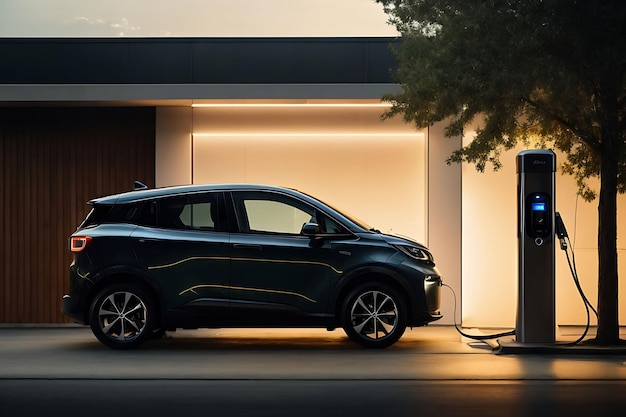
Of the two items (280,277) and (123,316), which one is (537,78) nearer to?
(280,277)

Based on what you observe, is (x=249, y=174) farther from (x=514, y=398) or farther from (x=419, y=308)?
(x=514, y=398)

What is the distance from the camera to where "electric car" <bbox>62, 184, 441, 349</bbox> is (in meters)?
12.8

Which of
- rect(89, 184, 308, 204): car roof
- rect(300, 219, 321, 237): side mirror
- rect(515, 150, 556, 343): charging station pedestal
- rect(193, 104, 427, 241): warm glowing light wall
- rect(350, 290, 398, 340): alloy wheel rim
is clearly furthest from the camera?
rect(193, 104, 427, 241): warm glowing light wall

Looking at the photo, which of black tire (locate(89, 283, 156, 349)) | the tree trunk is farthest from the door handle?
the tree trunk

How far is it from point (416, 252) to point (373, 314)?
90 centimetres

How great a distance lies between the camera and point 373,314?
12891 mm

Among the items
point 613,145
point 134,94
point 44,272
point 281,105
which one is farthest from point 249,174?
point 613,145

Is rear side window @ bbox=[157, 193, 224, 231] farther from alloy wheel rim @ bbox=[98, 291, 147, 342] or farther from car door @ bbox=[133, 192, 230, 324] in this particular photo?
alloy wheel rim @ bbox=[98, 291, 147, 342]

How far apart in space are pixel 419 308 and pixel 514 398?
155 inches

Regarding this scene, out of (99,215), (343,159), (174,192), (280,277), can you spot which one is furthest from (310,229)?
(343,159)

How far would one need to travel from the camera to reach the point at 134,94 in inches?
632

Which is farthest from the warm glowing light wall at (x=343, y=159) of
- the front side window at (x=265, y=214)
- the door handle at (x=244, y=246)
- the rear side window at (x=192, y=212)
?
the door handle at (x=244, y=246)

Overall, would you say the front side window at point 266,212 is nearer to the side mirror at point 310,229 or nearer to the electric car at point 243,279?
the electric car at point 243,279

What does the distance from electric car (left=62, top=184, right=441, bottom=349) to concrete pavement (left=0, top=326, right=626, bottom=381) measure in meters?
0.37
